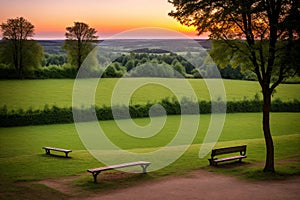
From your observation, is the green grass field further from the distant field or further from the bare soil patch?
the bare soil patch

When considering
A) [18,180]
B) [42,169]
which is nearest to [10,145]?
[42,169]

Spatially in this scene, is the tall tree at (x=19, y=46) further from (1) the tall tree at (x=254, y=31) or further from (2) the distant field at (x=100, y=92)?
(1) the tall tree at (x=254, y=31)

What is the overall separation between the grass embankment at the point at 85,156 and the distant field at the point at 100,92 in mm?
11516

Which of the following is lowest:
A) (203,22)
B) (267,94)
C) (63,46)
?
(267,94)

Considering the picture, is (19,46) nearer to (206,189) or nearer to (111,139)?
(111,139)

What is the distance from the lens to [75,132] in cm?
3744

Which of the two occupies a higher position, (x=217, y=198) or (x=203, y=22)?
(x=203, y=22)

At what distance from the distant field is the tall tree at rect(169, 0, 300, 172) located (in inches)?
1304

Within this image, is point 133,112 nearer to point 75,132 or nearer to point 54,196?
point 75,132

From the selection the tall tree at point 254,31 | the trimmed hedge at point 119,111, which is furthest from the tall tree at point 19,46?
the tall tree at point 254,31

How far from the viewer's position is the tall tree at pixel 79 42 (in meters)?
55.8

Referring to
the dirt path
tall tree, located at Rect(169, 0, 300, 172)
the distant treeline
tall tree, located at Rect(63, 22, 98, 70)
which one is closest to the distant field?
the distant treeline

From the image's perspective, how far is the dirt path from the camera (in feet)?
44.9

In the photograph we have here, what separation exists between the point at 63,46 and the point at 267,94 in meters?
43.9
